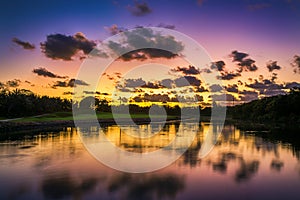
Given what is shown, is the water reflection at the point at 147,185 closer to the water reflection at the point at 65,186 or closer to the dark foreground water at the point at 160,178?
the dark foreground water at the point at 160,178

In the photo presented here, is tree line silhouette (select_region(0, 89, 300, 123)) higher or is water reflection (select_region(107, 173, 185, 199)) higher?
tree line silhouette (select_region(0, 89, 300, 123))

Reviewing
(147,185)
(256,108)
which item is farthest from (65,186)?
(256,108)

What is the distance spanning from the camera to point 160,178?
53.0 feet

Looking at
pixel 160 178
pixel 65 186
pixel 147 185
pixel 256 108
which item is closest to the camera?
pixel 65 186

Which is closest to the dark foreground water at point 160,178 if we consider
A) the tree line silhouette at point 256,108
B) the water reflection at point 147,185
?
the water reflection at point 147,185

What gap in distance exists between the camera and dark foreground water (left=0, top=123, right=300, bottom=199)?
13.4 metres

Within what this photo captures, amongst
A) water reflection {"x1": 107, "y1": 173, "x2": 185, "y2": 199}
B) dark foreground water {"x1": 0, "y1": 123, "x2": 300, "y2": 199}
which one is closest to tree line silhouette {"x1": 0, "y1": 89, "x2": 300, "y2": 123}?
dark foreground water {"x1": 0, "y1": 123, "x2": 300, "y2": 199}

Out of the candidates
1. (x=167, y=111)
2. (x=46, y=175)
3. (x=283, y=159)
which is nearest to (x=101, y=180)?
(x=46, y=175)

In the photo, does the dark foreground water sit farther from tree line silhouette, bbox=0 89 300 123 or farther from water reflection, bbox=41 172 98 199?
tree line silhouette, bbox=0 89 300 123

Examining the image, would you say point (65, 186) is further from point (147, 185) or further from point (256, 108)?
point (256, 108)

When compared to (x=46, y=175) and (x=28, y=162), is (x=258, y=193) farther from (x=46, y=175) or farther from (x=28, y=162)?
(x=28, y=162)

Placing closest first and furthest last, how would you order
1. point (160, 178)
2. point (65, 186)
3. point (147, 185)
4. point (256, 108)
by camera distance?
point (65, 186)
point (147, 185)
point (160, 178)
point (256, 108)

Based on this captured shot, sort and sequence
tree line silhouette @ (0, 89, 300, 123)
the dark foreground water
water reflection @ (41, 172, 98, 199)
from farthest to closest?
1. tree line silhouette @ (0, 89, 300, 123)
2. the dark foreground water
3. water reflection @ (41, 172, 98, 199)

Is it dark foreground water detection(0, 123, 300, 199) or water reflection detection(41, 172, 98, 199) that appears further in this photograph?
dark foreground water detection(0, 123, 300, 199)
